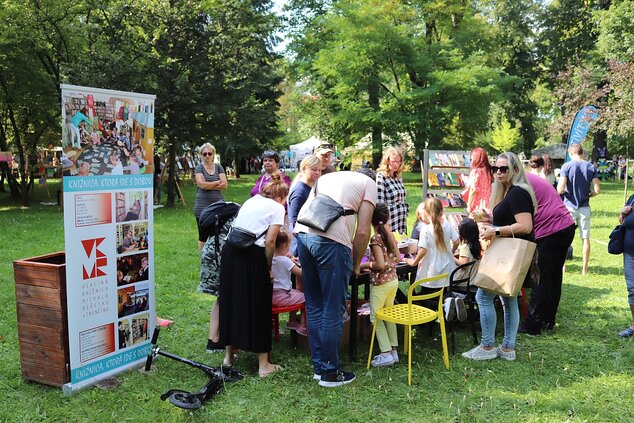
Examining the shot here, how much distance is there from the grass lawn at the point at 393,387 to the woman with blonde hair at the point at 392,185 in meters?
1.57

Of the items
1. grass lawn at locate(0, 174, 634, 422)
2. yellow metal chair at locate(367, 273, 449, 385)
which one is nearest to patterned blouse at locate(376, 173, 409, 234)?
grass lawn at locate(0, 174, 634, 422)

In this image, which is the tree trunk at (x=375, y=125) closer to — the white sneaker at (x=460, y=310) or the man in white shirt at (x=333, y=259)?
the white sneaker at (x=460, y=310)

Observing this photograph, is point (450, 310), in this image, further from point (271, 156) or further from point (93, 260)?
point (93, 260)

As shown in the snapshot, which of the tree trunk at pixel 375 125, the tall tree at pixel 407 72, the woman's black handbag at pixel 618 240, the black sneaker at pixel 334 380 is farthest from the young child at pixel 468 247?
the tree trunk at pixel 375 125

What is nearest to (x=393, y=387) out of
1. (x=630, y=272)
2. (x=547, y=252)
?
(x=547, y=252)

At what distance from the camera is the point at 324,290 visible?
12.1 feet

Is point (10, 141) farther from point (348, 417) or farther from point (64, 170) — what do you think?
point (348, 417)

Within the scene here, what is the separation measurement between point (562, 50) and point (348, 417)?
110 ft

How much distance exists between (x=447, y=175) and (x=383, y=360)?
4.19 m

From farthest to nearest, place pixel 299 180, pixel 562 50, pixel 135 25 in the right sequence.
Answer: pixel 562 50
pixel 135 25
pixel 299 180

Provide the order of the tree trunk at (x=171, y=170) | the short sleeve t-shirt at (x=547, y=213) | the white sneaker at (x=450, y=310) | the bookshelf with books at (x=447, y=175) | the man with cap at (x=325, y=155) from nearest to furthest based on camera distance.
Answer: the white sneaker at (x=450, y=310) → the short sleeve t-shirt at (x=547, y=213) → the man with cap at (x=325, y=155) → the bookshelf with books at (x=447, y=175) → the tree trunk at (x=171, y=170)

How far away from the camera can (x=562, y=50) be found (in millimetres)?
31594

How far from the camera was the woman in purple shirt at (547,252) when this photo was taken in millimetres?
4824

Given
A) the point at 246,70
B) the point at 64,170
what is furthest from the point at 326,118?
the point at 64,170
